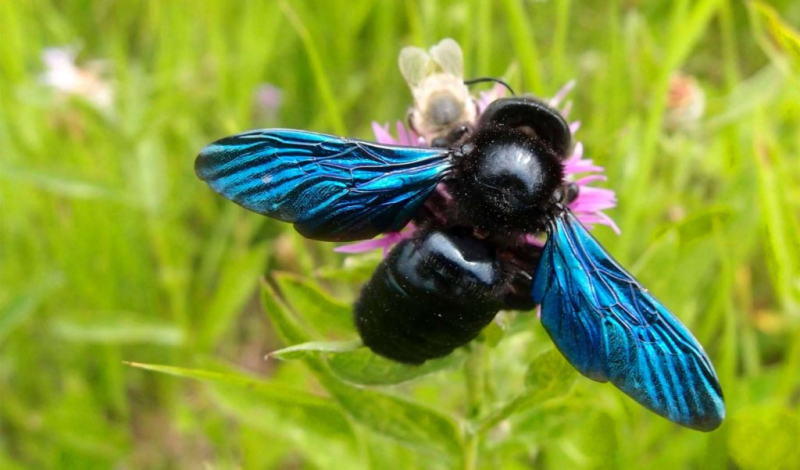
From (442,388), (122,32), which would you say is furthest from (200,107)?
(442,388)

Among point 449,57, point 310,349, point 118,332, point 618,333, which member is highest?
point 449,57

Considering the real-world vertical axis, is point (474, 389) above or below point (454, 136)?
below

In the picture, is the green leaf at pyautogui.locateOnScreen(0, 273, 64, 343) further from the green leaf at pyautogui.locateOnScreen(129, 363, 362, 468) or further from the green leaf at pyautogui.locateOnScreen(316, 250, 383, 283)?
the green leaf at pyautogui.locateOnScreen(316, 250, 383, 283)

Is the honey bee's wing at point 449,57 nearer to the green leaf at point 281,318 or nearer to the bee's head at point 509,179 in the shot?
the bee's head at point 509,179

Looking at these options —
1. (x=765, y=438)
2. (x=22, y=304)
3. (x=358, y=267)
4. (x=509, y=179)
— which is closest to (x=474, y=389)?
(x=358, y=267)

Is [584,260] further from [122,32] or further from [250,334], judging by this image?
[122,32]

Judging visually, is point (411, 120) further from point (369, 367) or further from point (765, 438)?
point (765, 438)

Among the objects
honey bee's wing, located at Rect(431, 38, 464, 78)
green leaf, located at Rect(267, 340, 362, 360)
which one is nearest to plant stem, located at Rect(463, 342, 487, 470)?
green leaf, located at Rect(267, 340, 362, 360)

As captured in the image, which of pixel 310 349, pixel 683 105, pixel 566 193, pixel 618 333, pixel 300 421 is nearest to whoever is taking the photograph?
pixel 618 333
